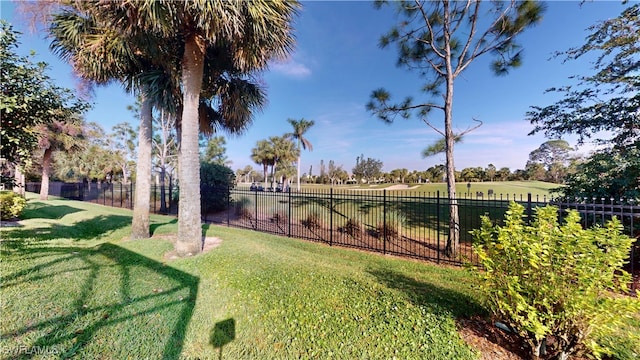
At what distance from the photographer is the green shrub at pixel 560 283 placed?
2.04m

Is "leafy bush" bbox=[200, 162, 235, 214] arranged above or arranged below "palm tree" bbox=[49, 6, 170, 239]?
below

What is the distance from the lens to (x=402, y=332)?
2652mm

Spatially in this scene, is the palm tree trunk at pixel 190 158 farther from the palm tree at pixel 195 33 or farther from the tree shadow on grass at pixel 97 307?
the tree shadow on grass at pixel 97 307

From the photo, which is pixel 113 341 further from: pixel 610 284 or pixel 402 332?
pixel 610 284

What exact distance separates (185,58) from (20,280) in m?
5.08

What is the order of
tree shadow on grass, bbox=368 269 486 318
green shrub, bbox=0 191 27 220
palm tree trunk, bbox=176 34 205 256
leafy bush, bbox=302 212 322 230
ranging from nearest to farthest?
tree shadow on grass, bbox=368 269 486 318 → palm tree trunk, bbox=176 34 205 256 → green shrub, bbox=0 191 27 220 → leafy bush, bbox=302 212 322 230

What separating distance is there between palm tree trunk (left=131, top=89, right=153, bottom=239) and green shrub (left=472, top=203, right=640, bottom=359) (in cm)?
813

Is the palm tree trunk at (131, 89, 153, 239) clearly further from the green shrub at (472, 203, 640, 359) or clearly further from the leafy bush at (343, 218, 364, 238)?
the green shrub at (472, 203, 640, 359)

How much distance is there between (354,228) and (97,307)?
794 centimetres

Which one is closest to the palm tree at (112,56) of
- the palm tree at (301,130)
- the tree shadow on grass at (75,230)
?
the tree shadow on grass at (75,230)

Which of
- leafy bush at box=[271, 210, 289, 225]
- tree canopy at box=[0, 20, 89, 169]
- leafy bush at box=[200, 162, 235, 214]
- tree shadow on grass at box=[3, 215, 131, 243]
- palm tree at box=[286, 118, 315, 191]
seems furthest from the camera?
palm tree at box=[286, 118, 315, 191]

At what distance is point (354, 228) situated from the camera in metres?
9.70

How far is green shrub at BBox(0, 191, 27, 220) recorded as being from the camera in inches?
332

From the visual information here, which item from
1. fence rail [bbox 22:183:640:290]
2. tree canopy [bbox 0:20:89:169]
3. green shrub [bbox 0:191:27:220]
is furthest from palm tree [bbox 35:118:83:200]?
tree canopy [bbox 0:20:89:169]
